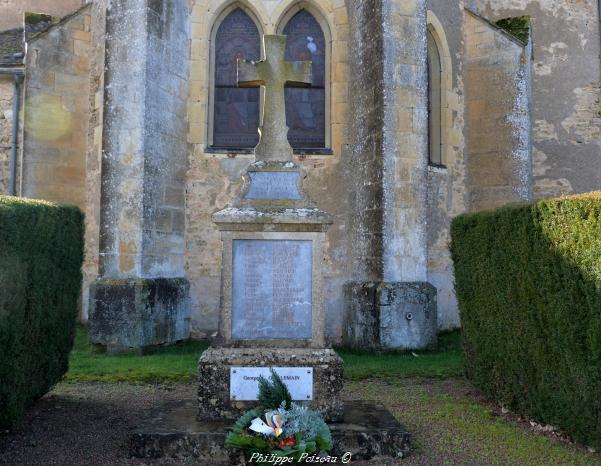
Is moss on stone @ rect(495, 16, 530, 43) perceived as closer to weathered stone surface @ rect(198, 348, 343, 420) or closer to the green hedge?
weathered stone surface @ rect(198, 348, 343, 420)

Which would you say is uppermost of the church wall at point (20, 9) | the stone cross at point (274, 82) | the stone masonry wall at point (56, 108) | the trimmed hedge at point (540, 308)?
the church wall at point (20, 9)

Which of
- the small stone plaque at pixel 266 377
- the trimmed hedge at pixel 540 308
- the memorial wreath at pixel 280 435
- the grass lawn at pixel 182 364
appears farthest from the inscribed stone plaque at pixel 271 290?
the grass lawn at pixel 182 364

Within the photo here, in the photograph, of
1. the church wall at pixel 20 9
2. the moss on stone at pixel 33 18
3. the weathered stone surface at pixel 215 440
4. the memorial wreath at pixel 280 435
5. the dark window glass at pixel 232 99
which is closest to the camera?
the memorial wreath at pixel 280 435

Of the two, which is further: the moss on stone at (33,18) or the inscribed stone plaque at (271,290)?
the moss on stone at (33,18)

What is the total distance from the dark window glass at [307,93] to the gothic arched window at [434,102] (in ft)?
7.30

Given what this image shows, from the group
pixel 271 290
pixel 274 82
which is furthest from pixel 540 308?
pixel 274 82

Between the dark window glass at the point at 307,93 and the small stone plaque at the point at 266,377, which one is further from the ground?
the dark window glass at the point at 307,93

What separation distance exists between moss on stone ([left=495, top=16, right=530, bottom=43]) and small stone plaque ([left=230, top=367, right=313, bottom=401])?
30.3ft

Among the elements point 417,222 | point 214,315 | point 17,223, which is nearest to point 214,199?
point 214,315

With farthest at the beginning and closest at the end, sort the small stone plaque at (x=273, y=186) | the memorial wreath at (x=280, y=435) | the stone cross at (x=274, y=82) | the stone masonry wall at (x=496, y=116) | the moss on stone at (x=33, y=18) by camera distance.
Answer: the moss on stone at (x=33, y=18)
the stone masonry wall at (x=496, y=116)
the stone cross at (x=274, y=82)
the small stone plaque at (x=273, y=186)
the memorial wreath at (x=280, y=435)

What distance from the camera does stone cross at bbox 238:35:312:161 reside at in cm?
519

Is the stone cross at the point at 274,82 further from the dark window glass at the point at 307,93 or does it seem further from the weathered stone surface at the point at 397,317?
the dark window glass at the point at 307,93

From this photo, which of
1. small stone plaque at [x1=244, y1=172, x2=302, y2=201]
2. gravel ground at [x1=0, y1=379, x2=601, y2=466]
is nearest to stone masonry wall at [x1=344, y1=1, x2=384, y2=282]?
gravel ground at [x1=0, y1=379, x2=601, y2=466]

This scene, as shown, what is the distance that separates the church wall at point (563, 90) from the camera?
550 inches
